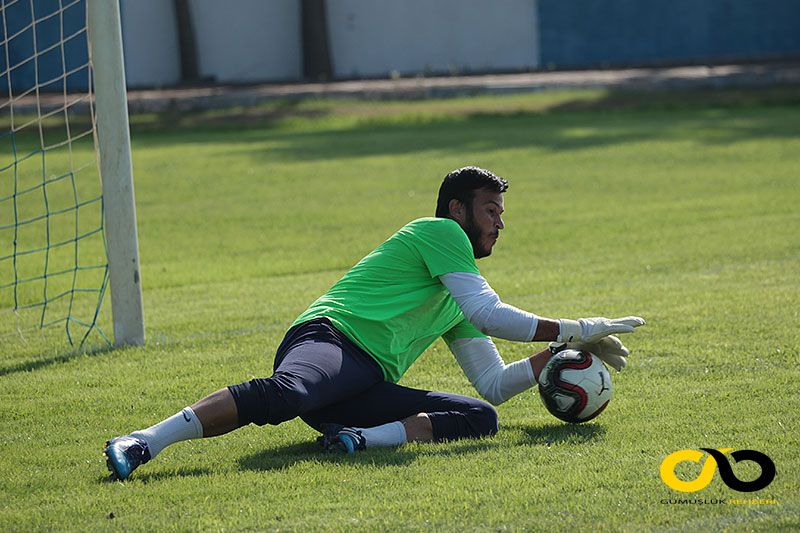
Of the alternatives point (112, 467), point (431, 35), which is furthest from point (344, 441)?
point (431, 35)

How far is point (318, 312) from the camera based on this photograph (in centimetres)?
496

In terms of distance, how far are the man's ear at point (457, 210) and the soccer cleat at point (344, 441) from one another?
1.15m

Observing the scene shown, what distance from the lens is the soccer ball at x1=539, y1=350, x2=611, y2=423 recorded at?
4891 millimetres

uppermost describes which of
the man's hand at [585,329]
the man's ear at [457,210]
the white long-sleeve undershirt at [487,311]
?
the man's ear at [457,210]

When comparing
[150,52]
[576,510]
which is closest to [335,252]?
[576,510]

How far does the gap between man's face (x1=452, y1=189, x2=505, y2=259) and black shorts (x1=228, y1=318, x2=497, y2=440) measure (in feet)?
2.53

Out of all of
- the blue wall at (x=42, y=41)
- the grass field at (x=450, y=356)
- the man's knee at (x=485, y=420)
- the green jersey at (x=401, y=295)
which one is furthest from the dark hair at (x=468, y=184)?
the blue wall at (x=42, y=41)

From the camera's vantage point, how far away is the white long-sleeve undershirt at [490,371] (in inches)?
207

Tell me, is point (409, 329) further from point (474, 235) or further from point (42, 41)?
point (42, 41)

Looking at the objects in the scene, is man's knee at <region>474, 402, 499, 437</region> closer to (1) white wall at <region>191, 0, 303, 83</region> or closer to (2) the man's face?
(2) the man's face

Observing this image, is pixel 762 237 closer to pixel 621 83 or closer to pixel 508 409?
pixel 508 409

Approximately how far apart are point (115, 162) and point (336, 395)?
330 cm

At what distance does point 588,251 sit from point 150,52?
22.3 meters

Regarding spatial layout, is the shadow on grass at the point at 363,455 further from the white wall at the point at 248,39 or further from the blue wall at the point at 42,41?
the white wall at the point at 248,39
